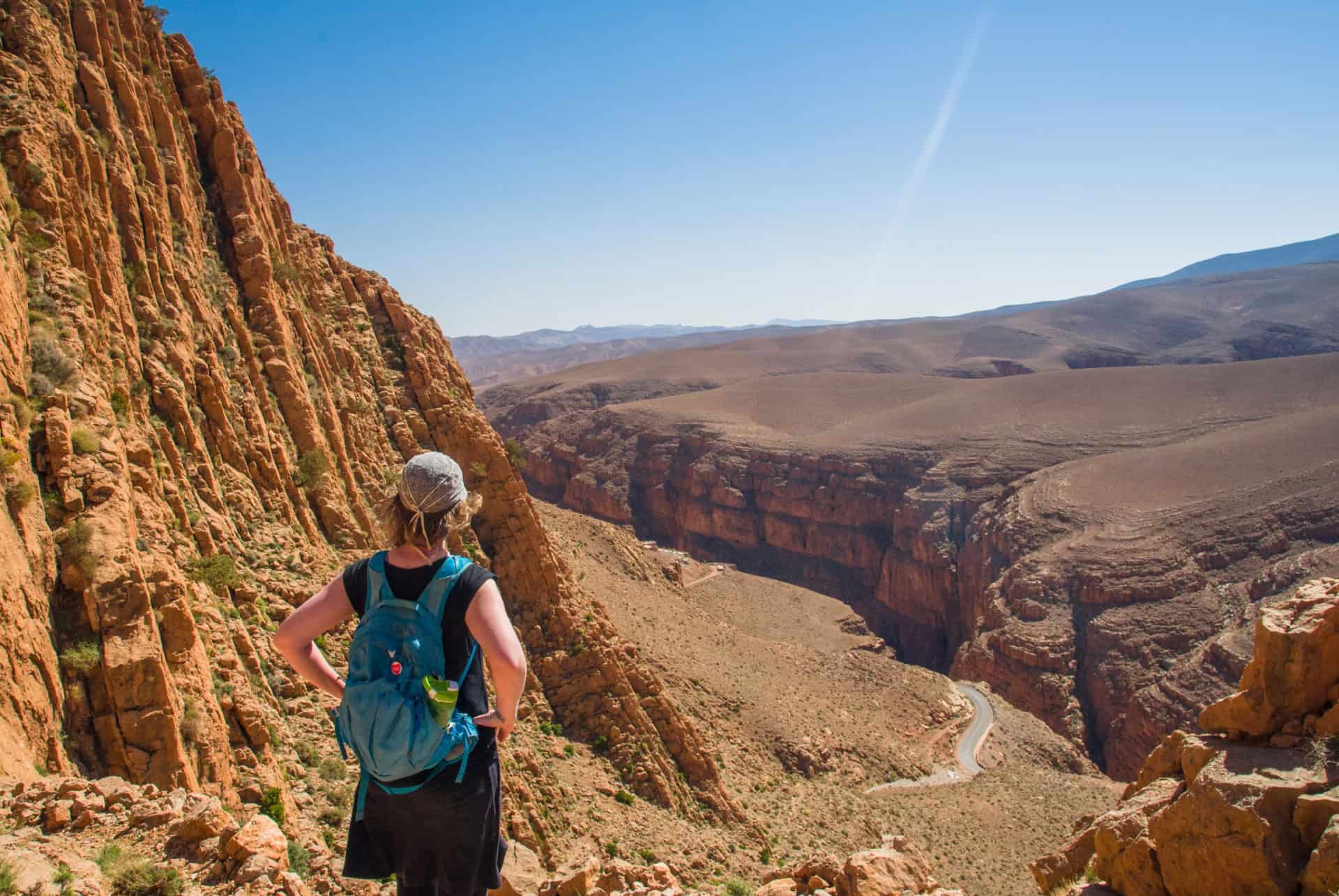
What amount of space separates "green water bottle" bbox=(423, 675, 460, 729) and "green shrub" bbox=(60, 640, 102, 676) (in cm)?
565

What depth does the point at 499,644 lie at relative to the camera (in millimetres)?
3582

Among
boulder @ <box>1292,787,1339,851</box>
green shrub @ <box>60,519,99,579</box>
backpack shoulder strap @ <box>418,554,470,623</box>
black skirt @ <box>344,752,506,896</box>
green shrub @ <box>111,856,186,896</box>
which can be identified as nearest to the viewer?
backpack shoulder strap @ <box>418,554,470,623</box>

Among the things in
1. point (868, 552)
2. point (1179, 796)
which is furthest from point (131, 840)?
point (868, 552)

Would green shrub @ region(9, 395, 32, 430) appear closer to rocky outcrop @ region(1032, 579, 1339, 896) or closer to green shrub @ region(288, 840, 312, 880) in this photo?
green shrub @ region(288, 840, 312, 880)

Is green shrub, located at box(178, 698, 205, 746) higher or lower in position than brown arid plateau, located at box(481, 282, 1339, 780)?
higher

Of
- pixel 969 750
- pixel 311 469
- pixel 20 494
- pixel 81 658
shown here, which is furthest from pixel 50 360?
pixel 969 750

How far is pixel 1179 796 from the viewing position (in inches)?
256

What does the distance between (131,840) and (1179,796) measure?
7.73 m

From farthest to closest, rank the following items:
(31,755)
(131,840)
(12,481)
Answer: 1. (12,481)
2. (31,755)
3. (131,840)

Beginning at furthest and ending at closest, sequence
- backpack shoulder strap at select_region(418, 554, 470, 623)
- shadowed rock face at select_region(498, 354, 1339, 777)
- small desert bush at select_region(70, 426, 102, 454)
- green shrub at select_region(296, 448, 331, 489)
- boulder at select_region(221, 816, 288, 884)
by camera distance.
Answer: shadowed rock face at select_region(498, 354, 1339, 777)
green shrub at select_region(296, 448, 331, 489)
small desert bush at select_region(70, 426, 102, 454)
boulder at select_region(221, 816, 288, 884)
backpack shoulder strap at select_region(418, 554, 470, 623)

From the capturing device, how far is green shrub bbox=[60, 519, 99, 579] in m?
7.77

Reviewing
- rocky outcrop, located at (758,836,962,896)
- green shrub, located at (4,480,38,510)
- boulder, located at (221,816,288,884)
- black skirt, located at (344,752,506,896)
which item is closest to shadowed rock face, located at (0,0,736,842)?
green shrub, located at (4,480,38,510)

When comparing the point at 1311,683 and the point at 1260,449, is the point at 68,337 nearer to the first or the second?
the point at 1311,683

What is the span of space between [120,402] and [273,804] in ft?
18.2
